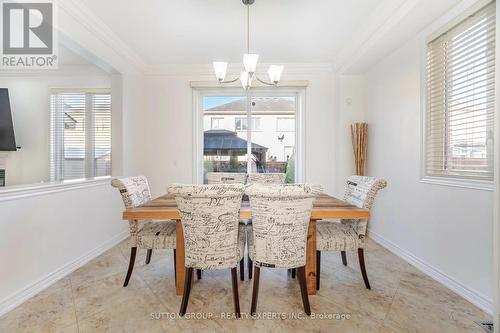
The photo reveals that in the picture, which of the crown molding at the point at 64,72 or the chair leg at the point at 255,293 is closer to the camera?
the chair leg at the point at 255,293

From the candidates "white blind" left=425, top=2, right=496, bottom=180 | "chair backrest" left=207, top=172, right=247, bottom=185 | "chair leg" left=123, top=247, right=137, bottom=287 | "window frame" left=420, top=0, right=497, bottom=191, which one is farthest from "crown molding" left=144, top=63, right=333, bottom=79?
"chair leg" left=123, top=247, right=137, bottom=287

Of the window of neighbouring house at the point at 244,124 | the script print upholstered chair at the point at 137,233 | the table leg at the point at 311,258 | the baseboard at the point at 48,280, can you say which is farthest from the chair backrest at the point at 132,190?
the window of neighbouring house at the point at 244,124

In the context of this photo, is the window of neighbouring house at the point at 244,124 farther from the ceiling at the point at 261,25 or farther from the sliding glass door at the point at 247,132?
the ceiling at the point at 261,25

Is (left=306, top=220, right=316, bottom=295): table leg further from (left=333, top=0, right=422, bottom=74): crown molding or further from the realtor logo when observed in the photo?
the realtor logo

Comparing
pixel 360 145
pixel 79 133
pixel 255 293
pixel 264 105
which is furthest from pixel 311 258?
pixel 79 133

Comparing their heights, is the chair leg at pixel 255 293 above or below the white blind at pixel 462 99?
below

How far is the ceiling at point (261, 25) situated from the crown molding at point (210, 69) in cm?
20

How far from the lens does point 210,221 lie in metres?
1.60

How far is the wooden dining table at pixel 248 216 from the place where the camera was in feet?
5.95

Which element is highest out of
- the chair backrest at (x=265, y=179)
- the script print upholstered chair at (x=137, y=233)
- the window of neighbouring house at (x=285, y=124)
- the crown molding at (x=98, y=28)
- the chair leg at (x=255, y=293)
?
the crown molding at (x=98, y=28)

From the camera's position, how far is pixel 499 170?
1.48 meters

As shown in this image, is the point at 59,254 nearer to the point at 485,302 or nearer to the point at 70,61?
the point at 70,61

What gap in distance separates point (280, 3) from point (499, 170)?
2.19 metres

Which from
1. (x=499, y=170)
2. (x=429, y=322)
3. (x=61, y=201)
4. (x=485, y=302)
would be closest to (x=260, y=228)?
(x=429, y=322)
